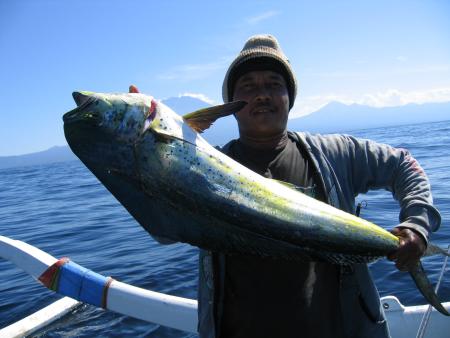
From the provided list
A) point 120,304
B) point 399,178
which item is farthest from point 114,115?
point 120,304

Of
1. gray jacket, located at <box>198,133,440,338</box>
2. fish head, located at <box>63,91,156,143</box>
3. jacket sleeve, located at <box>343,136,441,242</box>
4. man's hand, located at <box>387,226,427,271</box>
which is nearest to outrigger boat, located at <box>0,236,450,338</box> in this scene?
gray jacket, located at <box>198,133,440,338</box>

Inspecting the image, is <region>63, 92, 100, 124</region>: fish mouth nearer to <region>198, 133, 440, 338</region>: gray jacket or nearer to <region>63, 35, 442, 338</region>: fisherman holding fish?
<region>63, 35, 442, 338</region>: fisherman holding fish

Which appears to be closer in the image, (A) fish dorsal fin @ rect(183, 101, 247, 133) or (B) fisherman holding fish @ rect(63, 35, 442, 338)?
(B) fisherman holding fish @ rect(63, 35, 442, 338)

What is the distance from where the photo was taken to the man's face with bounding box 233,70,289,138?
3.09m

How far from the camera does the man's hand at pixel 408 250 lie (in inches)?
96.0

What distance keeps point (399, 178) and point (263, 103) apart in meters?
1.17

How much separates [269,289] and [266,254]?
59 centimetres

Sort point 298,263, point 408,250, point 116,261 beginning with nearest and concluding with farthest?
point 408,250
point 298,263
point 116,261

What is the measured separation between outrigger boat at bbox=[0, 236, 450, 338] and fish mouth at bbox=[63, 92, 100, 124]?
153 inches

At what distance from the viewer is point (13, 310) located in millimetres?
8102

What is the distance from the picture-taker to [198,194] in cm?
230

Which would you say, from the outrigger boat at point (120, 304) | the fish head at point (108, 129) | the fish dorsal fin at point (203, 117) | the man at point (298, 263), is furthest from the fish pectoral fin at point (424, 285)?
the outrigger boat at point (120, 304)

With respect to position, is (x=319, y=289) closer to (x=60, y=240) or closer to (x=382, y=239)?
(x=382, y=239)

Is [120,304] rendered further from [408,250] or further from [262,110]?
[408,250]
